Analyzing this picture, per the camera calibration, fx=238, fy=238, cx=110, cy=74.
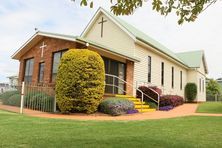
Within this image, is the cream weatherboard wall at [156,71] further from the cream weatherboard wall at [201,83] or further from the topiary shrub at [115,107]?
the topiary shrub at [115,107]

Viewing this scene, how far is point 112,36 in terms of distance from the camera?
19.2 meters

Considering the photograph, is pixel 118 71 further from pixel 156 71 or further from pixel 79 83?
pixel 79 83

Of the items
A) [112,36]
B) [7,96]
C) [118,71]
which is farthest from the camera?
[112,36]

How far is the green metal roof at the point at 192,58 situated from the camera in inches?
1155

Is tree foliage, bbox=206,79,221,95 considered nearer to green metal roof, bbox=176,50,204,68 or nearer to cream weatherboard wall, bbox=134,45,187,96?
green metal roof, bbox=176,50,204,68

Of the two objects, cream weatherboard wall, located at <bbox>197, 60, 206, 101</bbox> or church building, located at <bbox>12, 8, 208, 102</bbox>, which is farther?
cream weatherboard wall, located at <bbox>197, 60, 206, 101</bbox>

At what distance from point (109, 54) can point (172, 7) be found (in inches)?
428

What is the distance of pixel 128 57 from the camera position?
16188 millimetres

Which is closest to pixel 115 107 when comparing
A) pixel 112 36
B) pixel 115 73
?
pixel 115 73

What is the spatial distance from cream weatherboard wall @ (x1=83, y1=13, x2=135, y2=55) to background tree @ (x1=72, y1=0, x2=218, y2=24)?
12.9 m

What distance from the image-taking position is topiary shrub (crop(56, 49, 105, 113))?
1116 centimetres

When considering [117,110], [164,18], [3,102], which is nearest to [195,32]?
[164,18]

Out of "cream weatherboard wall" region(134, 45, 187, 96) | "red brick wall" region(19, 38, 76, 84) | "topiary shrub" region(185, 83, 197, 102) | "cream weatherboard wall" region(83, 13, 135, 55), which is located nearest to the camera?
"red brick wall" region(19, 38, 76, 84)

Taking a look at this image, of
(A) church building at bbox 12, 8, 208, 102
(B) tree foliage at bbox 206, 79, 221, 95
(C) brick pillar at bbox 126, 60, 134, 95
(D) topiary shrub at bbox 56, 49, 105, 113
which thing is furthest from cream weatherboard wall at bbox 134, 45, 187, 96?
(B) tree foliage at bbox 206, 79, 221, 95
